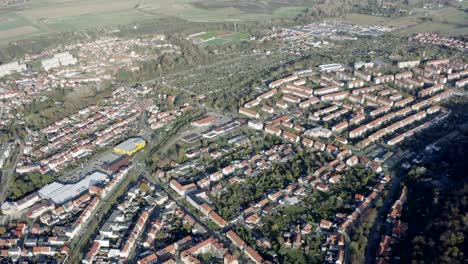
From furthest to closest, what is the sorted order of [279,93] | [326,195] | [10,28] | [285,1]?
[285,1] < [10,28] < [279,93] < [326,195]

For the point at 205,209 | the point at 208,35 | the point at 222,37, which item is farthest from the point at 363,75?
the point at 208,35

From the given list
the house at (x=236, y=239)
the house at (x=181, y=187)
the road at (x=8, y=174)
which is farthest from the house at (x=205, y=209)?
the road at (x=8, y=174)

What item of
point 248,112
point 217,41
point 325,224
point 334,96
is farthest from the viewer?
point 217,41

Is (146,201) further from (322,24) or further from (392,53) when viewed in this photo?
(322,24)

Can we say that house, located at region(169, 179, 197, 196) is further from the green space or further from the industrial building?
the green space

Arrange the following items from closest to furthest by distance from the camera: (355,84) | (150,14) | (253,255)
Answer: (253,255) → (355,84) → (150,14)

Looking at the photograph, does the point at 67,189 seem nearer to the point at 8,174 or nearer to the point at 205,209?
the point at 8,174

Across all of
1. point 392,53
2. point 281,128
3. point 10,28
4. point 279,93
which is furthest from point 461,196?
point 10,28
